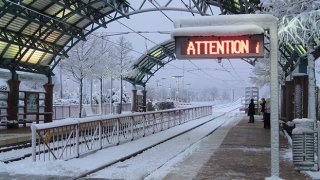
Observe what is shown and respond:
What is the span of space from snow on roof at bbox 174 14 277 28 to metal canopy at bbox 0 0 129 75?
14.2 meters

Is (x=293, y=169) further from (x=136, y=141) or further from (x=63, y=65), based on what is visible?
(x=63, y=65)

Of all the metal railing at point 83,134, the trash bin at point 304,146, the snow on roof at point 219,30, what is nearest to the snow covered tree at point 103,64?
the metal railing at point 83,134

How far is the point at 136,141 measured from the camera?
1923 cm

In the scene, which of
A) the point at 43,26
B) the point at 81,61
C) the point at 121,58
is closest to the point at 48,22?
the point at 43,26

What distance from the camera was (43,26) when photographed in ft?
84.2

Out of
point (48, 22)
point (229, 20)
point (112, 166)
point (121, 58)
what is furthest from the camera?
point (121, 58)

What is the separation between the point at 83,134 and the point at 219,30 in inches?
271

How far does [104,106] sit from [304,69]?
31876 mm

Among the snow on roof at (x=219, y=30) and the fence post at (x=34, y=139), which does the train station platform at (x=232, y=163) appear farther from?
the fence post at (x=34, y=139)

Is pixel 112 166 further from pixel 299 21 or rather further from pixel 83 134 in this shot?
pixel 299 21

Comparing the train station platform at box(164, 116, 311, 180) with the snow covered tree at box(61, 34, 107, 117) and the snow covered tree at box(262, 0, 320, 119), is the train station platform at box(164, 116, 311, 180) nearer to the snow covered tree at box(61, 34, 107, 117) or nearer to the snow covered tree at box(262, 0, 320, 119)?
the snow covered tree at box(262, 0, 320, 119)

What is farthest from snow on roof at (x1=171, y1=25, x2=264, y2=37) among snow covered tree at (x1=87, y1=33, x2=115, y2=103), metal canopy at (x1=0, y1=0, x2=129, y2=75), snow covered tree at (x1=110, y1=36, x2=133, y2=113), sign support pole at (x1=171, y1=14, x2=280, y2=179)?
snow covered tree at (x1=110, y1=36, x2=133, y2=113)

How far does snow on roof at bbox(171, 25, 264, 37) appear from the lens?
28.2ft

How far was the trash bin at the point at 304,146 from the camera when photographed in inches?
418
